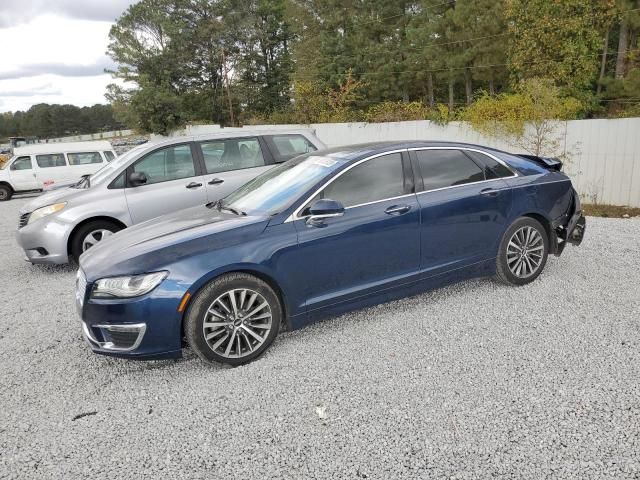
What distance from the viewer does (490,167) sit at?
4418mm

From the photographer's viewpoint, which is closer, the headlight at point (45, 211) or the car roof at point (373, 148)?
the car roof at point (373, 148)

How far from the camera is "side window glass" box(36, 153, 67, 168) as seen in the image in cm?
1446

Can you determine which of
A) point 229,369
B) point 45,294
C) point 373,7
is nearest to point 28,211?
point 45,294

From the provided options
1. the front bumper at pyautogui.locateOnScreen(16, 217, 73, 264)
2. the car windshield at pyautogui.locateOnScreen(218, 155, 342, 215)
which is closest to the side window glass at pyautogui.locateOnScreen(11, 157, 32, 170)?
the front bumper at pyautogui.locateOnScreen(16, 217, 73, 264)

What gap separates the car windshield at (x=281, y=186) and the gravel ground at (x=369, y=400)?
1.09 metres

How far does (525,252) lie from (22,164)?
51.0 feet

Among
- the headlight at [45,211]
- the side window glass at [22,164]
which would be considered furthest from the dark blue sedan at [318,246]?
the side window glass at [22,164]

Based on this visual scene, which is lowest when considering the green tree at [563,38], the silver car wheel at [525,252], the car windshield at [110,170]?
the silver car wheel at [525,252]

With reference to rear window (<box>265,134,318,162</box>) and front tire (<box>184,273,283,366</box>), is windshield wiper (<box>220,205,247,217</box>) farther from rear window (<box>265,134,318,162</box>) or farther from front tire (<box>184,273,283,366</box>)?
rear window (<box>265,134,318,162</box>)

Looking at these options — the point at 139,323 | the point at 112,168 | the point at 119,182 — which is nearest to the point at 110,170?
the point at 112,168

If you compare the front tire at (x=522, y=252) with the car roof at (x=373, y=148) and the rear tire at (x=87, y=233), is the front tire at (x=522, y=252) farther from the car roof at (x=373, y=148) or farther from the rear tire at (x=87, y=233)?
the rear tire at (x=87, y=233)

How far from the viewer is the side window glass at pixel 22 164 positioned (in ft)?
48.8

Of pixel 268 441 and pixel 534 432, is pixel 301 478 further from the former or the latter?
pixel 534 432

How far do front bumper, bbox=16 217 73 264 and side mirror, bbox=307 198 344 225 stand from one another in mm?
3777
